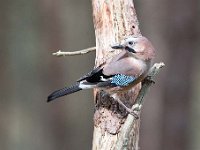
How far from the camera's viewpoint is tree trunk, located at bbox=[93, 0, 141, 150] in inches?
185

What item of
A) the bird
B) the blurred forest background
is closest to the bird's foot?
the bird

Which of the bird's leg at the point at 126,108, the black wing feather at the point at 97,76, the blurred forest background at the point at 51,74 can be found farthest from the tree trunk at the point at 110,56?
the blurred forest background at the point at 51,74

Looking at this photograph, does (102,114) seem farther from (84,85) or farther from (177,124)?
(177,124)

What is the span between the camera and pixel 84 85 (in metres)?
4.83

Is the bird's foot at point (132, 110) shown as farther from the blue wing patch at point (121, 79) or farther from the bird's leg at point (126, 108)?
the blue wing patch at point (121, 79)

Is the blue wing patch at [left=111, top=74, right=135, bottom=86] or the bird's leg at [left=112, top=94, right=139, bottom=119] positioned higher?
the blue wing patch at [left=111, top=74, right=135, bottom=86]

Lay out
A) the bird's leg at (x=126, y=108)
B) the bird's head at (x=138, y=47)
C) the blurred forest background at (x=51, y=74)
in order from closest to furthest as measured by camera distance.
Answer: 1. the bird's leg at (x=126, y=108)
2. the bird's head at (x=138, y=47)
3. the blurred forest background at (x=51, y=74)

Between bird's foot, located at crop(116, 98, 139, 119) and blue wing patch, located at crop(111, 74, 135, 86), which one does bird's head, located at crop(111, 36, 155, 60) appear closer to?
blue wing patch, located at crop(111, 74, 135, 86)

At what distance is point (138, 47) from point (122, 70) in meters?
0.21

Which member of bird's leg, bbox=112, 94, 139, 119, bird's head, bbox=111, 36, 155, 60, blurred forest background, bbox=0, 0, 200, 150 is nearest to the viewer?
bird's leg, bbox=112, 94, 139, 119

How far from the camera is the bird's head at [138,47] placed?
15.4ft

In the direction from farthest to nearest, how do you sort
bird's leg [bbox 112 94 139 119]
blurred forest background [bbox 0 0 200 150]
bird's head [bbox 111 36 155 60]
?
blurred forest background [bbox 0 0 200 150]
bird's head [bbox 111 36 155 60]
bird's leg [bbox 112 94 139 119]

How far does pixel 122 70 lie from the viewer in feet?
15.8

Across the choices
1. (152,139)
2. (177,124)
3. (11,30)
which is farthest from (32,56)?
(177,124)
